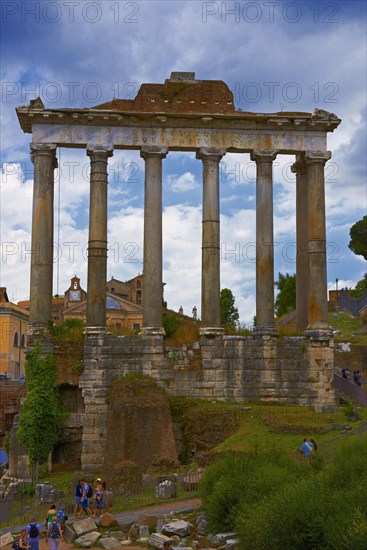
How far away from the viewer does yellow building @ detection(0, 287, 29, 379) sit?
6706cm

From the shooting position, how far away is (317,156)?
30.1 m

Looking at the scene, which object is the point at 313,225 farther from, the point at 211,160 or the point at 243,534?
the point at 243,534

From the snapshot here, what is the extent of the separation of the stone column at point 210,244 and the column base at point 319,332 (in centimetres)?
329

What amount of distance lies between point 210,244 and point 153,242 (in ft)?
6.88

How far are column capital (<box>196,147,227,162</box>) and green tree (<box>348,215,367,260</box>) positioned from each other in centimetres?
3910

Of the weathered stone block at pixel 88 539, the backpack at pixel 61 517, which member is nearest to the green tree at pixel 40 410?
the backpack at pixel 61 517

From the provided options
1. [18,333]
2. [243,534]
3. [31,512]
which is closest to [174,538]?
[243,534]

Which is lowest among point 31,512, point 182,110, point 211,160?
point 31,512

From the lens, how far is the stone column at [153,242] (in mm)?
28797

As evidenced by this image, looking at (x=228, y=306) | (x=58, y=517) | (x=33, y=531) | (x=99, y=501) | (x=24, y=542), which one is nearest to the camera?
(x=33, y=531)

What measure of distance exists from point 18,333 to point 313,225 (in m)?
46.3

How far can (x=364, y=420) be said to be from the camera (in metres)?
26.8

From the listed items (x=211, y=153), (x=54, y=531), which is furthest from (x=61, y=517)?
(x=211, y=153)

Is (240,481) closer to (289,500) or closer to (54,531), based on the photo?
(289,500)
